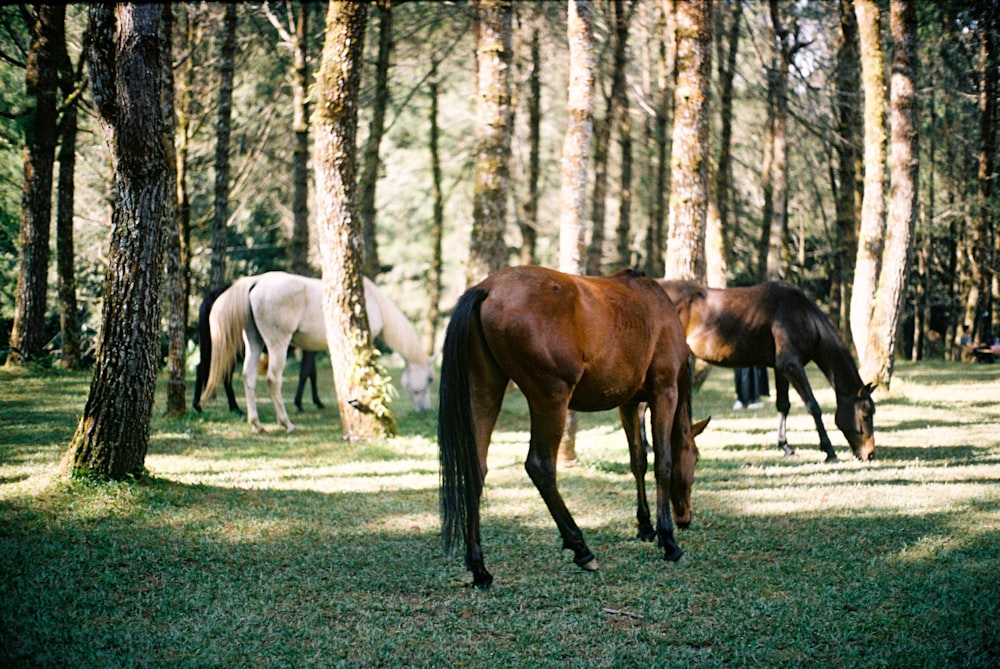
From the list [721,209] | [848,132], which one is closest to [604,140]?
[721,209]

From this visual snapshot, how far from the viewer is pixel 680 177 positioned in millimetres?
10812

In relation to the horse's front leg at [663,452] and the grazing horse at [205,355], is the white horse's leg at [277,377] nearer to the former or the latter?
the grazing horse at [205,355]

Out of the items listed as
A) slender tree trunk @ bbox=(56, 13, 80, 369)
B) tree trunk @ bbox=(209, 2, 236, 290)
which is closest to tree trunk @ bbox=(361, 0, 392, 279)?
tree trunk @ bbox=(209, 2, 236, 290)

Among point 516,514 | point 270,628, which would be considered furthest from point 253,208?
point 270,628

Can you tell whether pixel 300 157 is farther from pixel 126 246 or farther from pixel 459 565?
pixel 459 565

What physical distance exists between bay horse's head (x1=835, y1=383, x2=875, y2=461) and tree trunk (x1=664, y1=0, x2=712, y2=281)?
267 centimetres

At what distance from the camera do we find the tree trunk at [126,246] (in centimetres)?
670

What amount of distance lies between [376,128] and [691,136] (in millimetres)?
10235

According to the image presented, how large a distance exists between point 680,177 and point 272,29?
14151 millimetres

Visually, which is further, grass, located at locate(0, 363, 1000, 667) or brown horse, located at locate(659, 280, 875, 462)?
brown horse, located at locate(659, 280, 875, 462)

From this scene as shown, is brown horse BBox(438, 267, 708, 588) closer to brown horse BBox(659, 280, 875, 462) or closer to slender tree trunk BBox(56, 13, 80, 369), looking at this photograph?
brown horse BBox(659, 280, 875, 462)

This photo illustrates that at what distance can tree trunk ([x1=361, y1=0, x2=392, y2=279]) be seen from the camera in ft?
58.8

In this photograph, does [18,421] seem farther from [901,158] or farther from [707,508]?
[901,158]

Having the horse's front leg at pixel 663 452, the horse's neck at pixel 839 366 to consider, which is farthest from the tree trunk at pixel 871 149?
the horse's front leg at pixel 663 452
